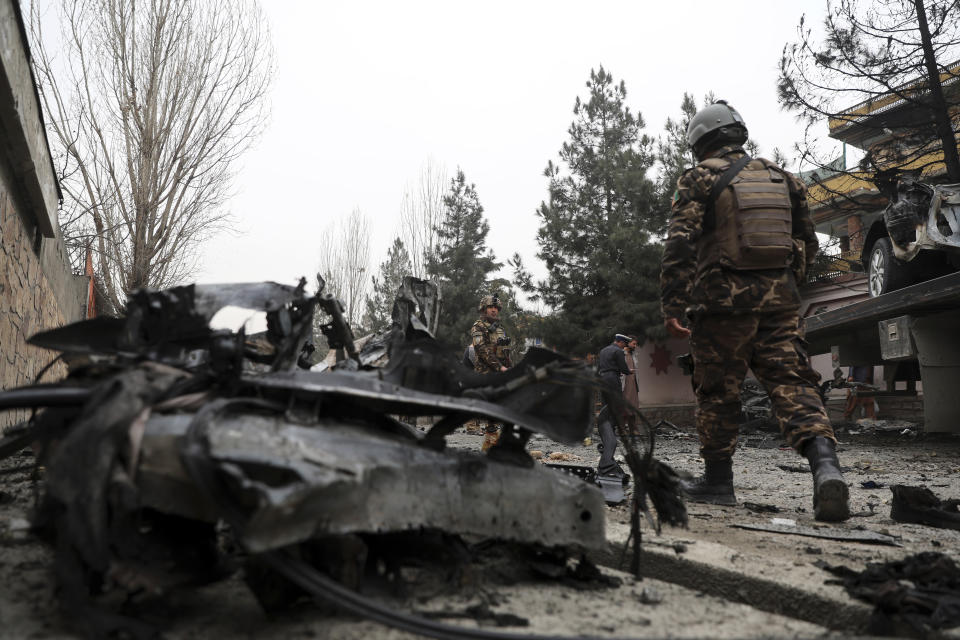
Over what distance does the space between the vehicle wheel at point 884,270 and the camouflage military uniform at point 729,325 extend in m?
5.09

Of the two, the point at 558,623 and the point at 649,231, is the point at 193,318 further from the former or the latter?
the point at 649,231

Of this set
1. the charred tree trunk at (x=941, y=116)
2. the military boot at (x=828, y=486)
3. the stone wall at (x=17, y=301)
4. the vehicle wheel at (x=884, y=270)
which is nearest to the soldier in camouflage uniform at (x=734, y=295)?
the military boot at (x=828, y=486)

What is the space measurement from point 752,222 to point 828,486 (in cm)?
136

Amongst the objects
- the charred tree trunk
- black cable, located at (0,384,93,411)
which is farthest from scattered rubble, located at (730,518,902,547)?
the charred tree trunk

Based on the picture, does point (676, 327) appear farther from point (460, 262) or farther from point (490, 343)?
point (460, 262)

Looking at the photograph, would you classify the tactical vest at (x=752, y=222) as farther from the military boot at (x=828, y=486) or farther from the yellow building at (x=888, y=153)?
the yellow building at (x=888, y=153)

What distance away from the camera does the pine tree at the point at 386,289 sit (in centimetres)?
3211

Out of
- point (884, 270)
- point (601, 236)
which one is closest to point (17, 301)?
point (884, 270)

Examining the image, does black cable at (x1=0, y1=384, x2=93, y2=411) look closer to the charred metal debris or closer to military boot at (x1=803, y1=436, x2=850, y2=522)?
Answer: the charred metal debris

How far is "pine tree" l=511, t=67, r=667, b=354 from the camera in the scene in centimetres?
1764

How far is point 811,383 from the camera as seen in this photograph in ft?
11.4

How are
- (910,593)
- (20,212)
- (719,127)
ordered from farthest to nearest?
(20,212) < (719,127) < (910,593)

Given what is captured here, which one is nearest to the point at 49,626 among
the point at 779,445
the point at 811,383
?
the point at 811,383

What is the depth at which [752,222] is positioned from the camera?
3533 mm
